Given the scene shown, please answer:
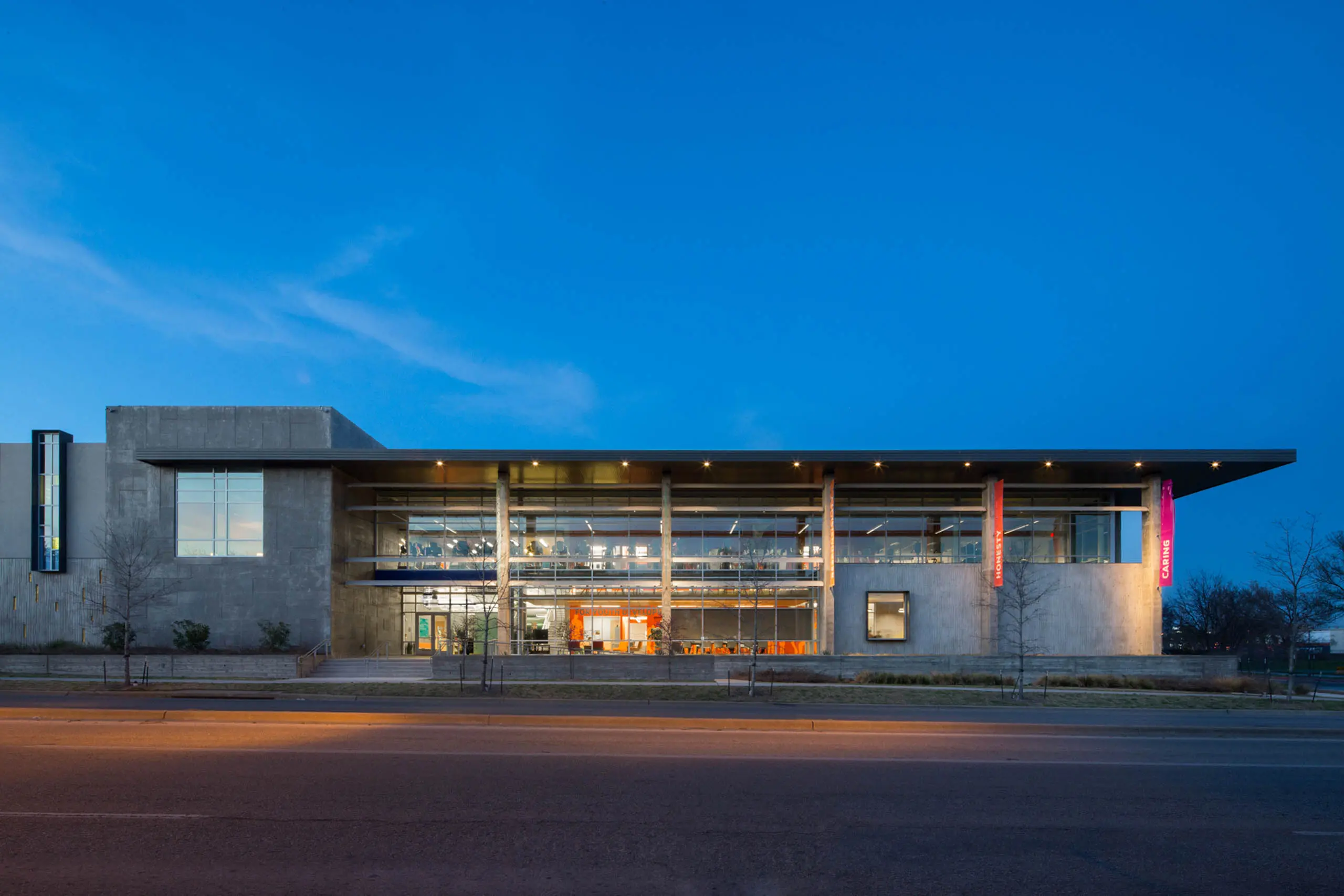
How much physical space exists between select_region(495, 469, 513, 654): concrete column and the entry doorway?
170 inches

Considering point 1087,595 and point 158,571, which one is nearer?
point 158,571

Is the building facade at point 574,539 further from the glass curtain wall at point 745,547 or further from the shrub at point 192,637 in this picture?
the shrub at point 192,637

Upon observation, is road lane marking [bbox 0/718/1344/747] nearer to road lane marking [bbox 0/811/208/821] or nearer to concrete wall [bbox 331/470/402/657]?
road lane marking [bbox 0/811/208/821]

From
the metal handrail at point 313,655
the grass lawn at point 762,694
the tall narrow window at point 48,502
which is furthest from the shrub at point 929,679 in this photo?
the tall narrow window at point 48,502

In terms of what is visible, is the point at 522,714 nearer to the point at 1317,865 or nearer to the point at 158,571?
the point at 1317,865

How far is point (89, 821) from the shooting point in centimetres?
805

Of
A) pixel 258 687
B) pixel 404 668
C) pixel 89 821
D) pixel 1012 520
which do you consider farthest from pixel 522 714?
pixel 1012 520

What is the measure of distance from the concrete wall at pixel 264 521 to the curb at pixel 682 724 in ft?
58.1

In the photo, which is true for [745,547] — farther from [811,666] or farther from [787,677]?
[787,677]

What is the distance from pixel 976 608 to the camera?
123 ft

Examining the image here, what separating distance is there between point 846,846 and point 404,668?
2825cm

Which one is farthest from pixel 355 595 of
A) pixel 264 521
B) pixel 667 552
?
pixel 667 552

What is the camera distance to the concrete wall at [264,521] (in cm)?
3422

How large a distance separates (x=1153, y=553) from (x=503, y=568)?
1152 inches
